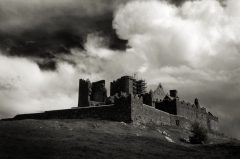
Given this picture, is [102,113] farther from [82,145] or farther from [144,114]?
[82,145]

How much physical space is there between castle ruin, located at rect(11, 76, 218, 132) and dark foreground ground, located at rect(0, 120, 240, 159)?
862 cm

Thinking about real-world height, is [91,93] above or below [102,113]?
above

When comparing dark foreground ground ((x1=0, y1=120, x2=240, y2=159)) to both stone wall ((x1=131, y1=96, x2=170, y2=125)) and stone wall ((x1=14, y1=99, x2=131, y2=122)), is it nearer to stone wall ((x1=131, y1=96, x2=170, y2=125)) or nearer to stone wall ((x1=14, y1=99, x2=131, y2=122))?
stone wall ((x1=14, y1=99, x2=131, y2=122))

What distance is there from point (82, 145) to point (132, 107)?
2738 centimetres

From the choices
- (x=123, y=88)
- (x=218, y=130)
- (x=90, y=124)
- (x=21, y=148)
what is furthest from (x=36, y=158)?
(x=218, y=130)

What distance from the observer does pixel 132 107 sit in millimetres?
67562

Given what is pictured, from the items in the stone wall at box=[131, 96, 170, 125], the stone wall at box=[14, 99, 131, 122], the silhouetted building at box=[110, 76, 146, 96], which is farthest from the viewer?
the silhouetted building at box=[110, 76, 146, 96]

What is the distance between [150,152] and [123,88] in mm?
52606

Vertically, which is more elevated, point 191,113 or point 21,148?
point 191,113

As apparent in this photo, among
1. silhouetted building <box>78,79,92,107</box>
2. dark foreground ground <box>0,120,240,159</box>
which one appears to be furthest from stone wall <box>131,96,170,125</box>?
silhouetted building <box>78,79,92,107</box>

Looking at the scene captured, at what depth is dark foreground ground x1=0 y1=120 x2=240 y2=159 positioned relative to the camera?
119ft

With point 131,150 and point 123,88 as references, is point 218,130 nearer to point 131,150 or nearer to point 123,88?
point 123,88

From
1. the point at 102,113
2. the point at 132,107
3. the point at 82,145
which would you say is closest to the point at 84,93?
the point at 102,113

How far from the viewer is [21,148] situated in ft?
121
